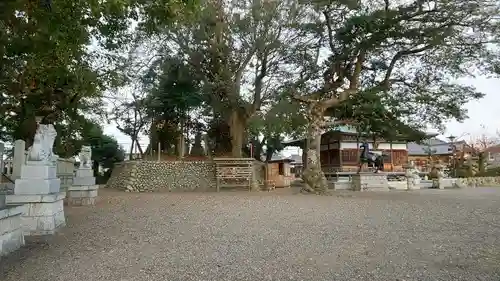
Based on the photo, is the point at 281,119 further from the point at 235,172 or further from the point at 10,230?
the point at 10,230

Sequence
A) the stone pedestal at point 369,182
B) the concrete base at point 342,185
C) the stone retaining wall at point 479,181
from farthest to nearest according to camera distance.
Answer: the stone retaining wall at point 479,181 → the concrete base at point 342,185 → the stone pedestal at point 369,182

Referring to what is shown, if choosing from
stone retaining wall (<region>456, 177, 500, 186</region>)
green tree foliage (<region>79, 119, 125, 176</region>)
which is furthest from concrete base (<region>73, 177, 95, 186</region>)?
stone retaining wall (<region>456, 177, 500, 186</region>)

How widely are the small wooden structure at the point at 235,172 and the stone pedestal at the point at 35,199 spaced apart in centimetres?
1184

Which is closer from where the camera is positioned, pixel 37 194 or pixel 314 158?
pixel 37 194

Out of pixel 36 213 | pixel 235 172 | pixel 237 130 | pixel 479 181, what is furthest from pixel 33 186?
pixel 479 181

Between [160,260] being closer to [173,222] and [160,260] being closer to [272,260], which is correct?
[272,260]

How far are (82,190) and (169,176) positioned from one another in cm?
835

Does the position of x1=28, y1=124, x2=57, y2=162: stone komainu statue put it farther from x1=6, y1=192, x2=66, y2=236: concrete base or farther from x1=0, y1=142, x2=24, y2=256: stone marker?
x1=0, y1=142, x2=24, y2=256: stone marker

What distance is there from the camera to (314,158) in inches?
587

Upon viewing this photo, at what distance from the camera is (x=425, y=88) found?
1529cm

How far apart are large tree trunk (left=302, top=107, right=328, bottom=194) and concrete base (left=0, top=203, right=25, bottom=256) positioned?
36.6 ft

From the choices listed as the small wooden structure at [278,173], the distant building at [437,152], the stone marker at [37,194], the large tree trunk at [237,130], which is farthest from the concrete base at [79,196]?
the distant building at [437,152]

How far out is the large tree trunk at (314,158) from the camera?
1490 centimetres

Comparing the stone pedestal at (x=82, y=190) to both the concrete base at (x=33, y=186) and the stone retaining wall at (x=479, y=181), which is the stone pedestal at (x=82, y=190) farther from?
the stone retaining wall at (x=479, y=181)
